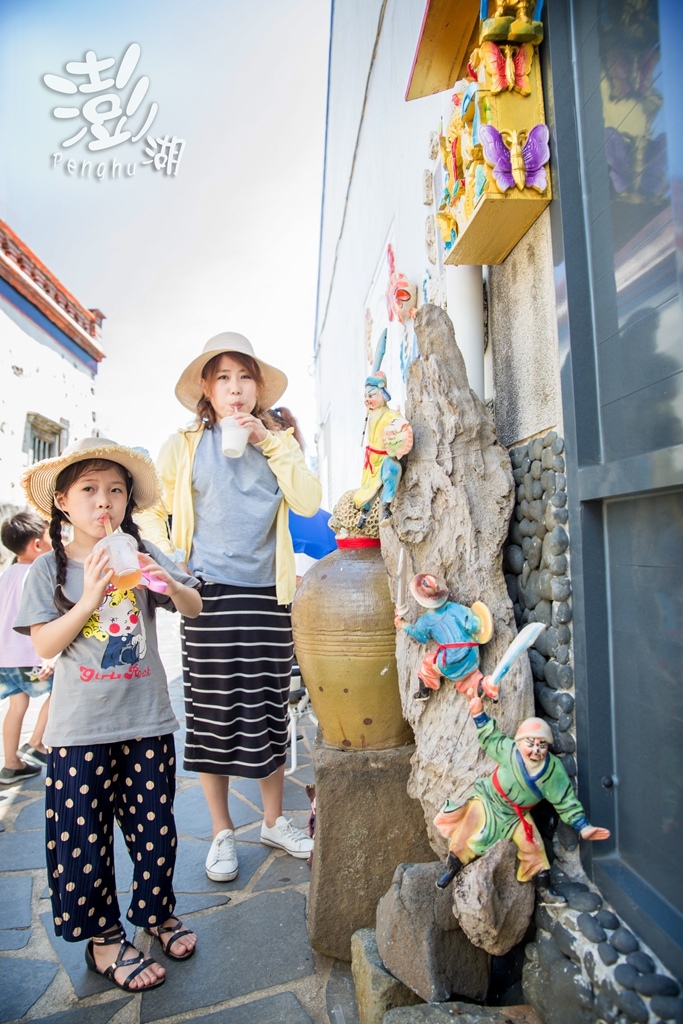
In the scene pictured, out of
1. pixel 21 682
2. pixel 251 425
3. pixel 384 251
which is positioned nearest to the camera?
pixel 251 425

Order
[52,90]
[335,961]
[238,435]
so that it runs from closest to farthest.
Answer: [335,961] < [238,435] < [52,90]

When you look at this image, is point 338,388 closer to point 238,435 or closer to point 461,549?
point 238,435

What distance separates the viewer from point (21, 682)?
3.97 meters

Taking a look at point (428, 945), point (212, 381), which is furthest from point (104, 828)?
point (212, 381)

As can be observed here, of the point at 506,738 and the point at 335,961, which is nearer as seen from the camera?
the point at 506,738

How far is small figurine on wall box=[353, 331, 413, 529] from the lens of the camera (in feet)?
6.26

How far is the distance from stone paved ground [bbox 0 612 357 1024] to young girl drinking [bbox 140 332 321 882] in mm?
153

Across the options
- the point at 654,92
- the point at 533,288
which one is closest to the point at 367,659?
the point at 533,288

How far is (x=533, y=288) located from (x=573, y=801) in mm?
1435

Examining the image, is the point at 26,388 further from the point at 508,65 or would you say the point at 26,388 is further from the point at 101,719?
the point at 508,65

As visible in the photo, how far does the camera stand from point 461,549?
6.09 feet

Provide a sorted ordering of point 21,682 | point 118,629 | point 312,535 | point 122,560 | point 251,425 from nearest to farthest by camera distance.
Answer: point 122,560, point 118,629, point 251,425, point 312,535, point 21,682

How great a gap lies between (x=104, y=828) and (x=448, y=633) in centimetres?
128

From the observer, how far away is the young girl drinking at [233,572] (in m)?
2.54
